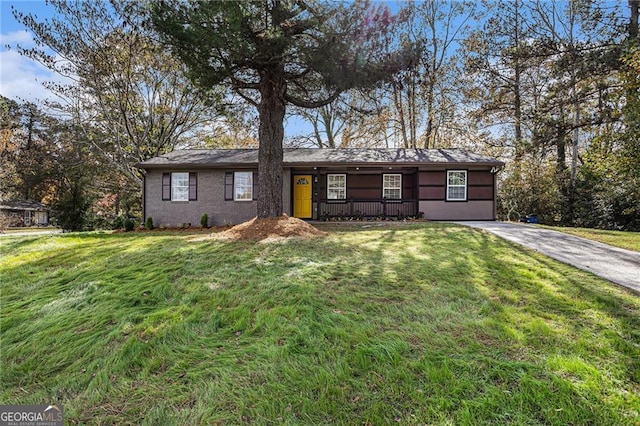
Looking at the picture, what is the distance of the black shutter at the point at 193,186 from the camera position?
Result: 13.3 meters

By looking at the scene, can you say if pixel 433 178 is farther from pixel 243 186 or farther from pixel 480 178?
pixel 243 186

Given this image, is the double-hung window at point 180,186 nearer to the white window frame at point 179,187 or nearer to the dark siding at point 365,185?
the white window frame at point 179,187

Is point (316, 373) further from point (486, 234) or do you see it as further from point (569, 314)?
point (486, 234)

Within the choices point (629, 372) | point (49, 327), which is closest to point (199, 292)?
point (49, 327)

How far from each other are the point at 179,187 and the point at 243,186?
294 cm

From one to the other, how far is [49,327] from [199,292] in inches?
70.1

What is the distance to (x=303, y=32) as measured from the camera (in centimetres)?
829

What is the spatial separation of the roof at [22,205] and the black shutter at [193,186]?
81.3ft

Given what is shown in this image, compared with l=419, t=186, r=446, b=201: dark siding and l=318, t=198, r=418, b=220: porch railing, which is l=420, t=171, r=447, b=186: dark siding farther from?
l=318, t=198, r=418, b=220: porch railing

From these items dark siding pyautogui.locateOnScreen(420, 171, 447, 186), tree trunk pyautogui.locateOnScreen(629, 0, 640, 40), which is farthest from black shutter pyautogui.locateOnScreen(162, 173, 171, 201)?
tree trunk pyautogui.locateOnScreen(629, 0, 640, 40)

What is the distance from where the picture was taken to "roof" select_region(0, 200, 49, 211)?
2650 cm

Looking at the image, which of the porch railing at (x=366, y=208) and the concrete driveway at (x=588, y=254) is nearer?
the concrete driveway at (x=588, y=254)

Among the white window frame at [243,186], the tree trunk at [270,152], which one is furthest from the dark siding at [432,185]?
the white window frame at [243,186]

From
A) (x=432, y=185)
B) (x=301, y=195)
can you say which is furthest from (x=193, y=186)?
(x=432, y=185)
